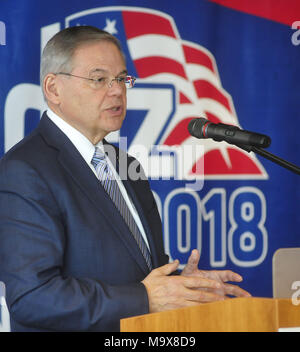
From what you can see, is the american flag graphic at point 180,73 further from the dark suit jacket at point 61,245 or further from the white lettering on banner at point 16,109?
the dark suit jacket at point 61,245

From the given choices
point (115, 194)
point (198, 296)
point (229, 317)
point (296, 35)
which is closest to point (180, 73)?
point (296, 35)

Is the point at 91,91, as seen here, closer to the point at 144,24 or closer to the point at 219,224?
the point at 144,24

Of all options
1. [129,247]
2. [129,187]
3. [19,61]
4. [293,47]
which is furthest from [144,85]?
[129,247]

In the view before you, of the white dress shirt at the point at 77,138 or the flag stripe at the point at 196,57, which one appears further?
the flag stripe at the point at 196,57

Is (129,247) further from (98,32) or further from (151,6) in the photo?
(151,6)

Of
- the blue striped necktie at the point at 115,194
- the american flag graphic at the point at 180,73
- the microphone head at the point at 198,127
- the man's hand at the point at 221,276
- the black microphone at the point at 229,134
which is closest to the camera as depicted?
the black microphone at the point at 229,134

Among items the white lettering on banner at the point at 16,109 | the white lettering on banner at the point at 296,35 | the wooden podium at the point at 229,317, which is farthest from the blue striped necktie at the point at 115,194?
the white lettering on banner at the point at 296,35

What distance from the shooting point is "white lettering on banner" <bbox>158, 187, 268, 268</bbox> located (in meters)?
3.44

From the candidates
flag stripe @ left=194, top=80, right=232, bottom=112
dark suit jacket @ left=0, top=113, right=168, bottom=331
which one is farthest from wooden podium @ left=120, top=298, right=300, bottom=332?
flag stripe @ left=194, top=80, right=232, bottom=112

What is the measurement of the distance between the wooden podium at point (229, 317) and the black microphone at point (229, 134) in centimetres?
44

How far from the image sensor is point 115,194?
6.47 ft

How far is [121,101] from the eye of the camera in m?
2.00

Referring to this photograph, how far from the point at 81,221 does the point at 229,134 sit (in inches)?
22.8

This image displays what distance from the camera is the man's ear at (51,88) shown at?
199 cm
